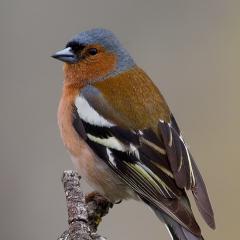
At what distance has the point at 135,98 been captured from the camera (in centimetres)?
495

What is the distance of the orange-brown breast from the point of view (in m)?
4.83

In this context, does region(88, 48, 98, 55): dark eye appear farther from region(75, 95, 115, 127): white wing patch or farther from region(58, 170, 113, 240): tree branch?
region(58, 170, 113, 240): tree branch

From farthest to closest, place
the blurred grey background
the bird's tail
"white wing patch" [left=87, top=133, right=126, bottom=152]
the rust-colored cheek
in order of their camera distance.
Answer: the blurred grey background, the rust-colored cheek, "white wing patch" [left=87, top=133, right=126, bottom=152], the bird's tail

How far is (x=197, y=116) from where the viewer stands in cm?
738

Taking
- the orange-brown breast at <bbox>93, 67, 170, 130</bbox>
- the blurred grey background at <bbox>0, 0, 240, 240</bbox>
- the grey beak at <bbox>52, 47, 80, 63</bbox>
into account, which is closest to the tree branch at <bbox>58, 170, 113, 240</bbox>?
the orange-brown breast at <bbox>93, 67, 170, 130</bbox>

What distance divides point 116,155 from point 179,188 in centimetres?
40

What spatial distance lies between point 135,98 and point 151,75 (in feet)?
8.46

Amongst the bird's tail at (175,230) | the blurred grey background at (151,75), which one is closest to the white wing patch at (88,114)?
the bird's tail at (175,230)

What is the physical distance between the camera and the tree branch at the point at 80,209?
12.9 ft

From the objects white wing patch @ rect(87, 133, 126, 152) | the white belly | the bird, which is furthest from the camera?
the white belly

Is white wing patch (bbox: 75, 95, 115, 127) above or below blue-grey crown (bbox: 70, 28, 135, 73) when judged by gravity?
below

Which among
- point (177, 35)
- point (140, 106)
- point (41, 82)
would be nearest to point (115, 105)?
point (140, 106)

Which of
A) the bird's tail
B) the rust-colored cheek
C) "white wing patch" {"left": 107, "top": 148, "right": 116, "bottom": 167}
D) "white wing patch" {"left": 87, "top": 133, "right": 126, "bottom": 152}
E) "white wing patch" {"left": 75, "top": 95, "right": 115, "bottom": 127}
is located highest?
the rust-colored cheek

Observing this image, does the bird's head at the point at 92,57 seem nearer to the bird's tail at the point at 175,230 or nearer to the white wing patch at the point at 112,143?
the white wing patch at the point at 112,143
